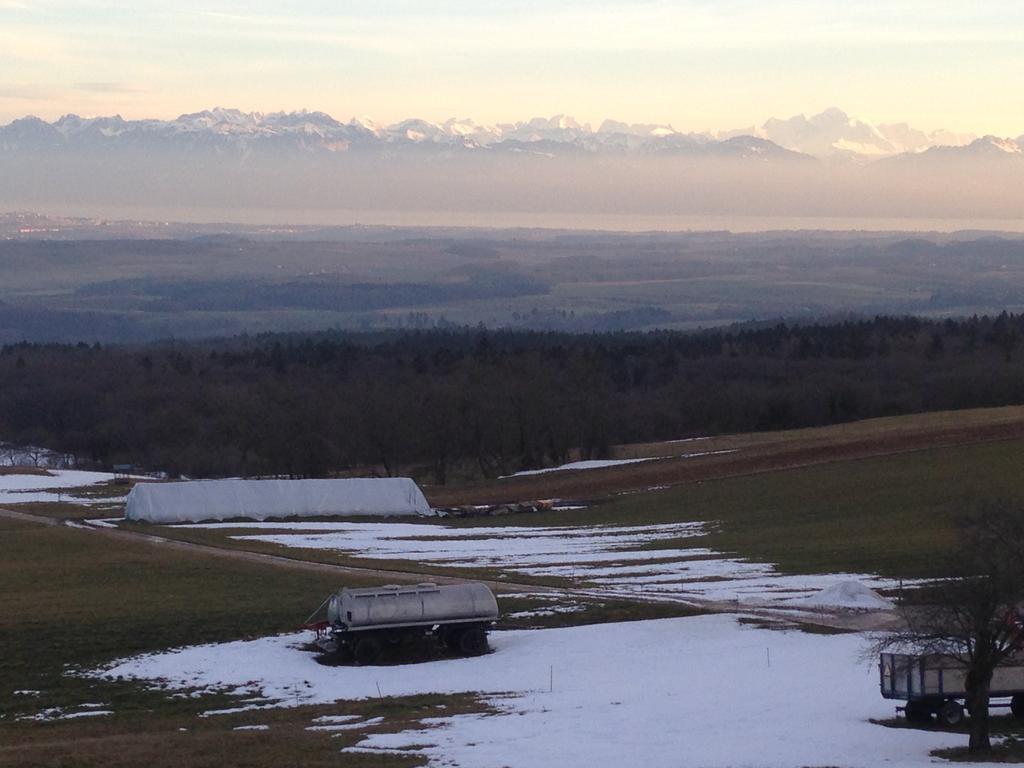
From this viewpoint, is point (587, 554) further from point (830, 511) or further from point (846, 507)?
point (846, 507)

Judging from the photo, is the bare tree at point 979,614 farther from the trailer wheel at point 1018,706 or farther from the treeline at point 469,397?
the treeline at point 469,397

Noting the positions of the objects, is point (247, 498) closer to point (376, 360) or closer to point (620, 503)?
point (620, 503)

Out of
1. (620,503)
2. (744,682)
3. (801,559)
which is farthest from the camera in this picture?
(620,503)

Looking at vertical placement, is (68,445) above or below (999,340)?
below

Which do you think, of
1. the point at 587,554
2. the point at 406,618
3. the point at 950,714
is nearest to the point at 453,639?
the point at 406,618

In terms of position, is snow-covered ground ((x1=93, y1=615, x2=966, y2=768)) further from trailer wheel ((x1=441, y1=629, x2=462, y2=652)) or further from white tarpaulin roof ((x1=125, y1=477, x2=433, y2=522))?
white tarpaulin roof ((x1=125, y1=477, x2=433, y2=522))

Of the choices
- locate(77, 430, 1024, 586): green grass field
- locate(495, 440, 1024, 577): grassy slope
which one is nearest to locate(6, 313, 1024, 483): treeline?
locate(77, 430, 1024, 586): green grass field

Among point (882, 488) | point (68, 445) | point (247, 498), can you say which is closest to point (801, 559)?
point (882, 488)
